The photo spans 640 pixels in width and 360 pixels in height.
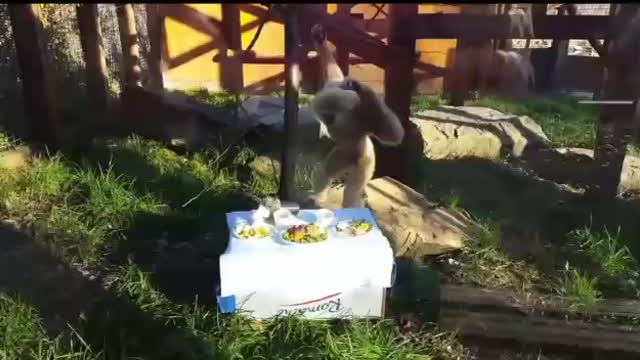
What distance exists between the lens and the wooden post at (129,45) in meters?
3.23

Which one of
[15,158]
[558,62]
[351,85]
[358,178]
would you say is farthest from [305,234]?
[15,158]

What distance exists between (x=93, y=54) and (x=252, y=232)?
91.7 inches

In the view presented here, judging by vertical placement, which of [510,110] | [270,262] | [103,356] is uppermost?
[510,110]

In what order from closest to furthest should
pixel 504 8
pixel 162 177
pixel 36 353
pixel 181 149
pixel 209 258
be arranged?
pixel 504 8, pixel 36 353, pixel 209 258, pixel 162 177, pixel 181 149

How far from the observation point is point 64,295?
237 cm

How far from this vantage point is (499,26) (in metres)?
2.00

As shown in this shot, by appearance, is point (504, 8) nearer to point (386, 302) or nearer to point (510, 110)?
point (510, 110)

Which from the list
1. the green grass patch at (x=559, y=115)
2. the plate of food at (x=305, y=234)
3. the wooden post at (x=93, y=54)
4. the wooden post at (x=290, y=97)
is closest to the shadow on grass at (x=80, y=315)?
the plate of food at (x=305, y=234)

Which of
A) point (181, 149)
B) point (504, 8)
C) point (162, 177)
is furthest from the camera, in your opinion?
point (181, 149)

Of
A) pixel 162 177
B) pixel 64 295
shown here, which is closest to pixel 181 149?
pixel 162 177

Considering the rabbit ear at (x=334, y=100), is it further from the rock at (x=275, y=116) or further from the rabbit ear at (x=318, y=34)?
the rabbit ear at (x=318, y=34)

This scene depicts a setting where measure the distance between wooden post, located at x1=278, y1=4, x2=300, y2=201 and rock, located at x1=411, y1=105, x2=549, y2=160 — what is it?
1.94 feet

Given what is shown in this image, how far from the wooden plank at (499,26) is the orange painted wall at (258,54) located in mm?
49

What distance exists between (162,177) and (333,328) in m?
1.57
